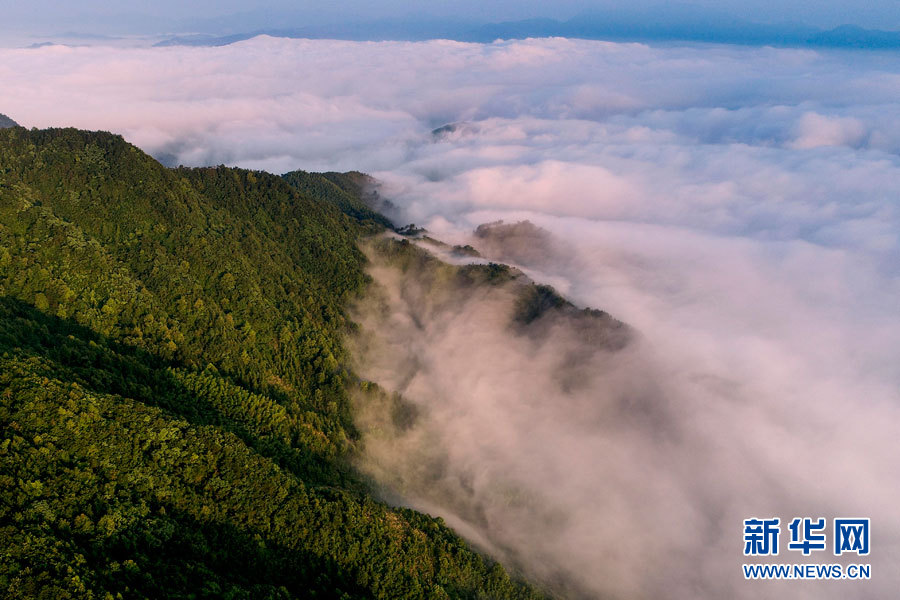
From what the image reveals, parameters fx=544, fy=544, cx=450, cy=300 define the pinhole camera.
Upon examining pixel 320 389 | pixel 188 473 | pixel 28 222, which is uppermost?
pixel 28 222

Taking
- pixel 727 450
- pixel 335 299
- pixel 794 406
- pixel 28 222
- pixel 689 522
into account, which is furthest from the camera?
pixel 794 406

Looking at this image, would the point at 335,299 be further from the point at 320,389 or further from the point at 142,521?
the point at 142,521

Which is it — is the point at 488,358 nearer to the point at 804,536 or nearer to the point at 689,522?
the point at 689,522

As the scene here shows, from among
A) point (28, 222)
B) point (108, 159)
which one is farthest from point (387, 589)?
point (108, 159)

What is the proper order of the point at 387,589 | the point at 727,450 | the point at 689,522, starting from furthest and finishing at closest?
the point at 727,450 < the point at 689,522 < the point at 387,589

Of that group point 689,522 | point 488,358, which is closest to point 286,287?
point 488,358

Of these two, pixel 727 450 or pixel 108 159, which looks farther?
pixel 727 450

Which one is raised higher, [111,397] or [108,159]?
[108,159]
